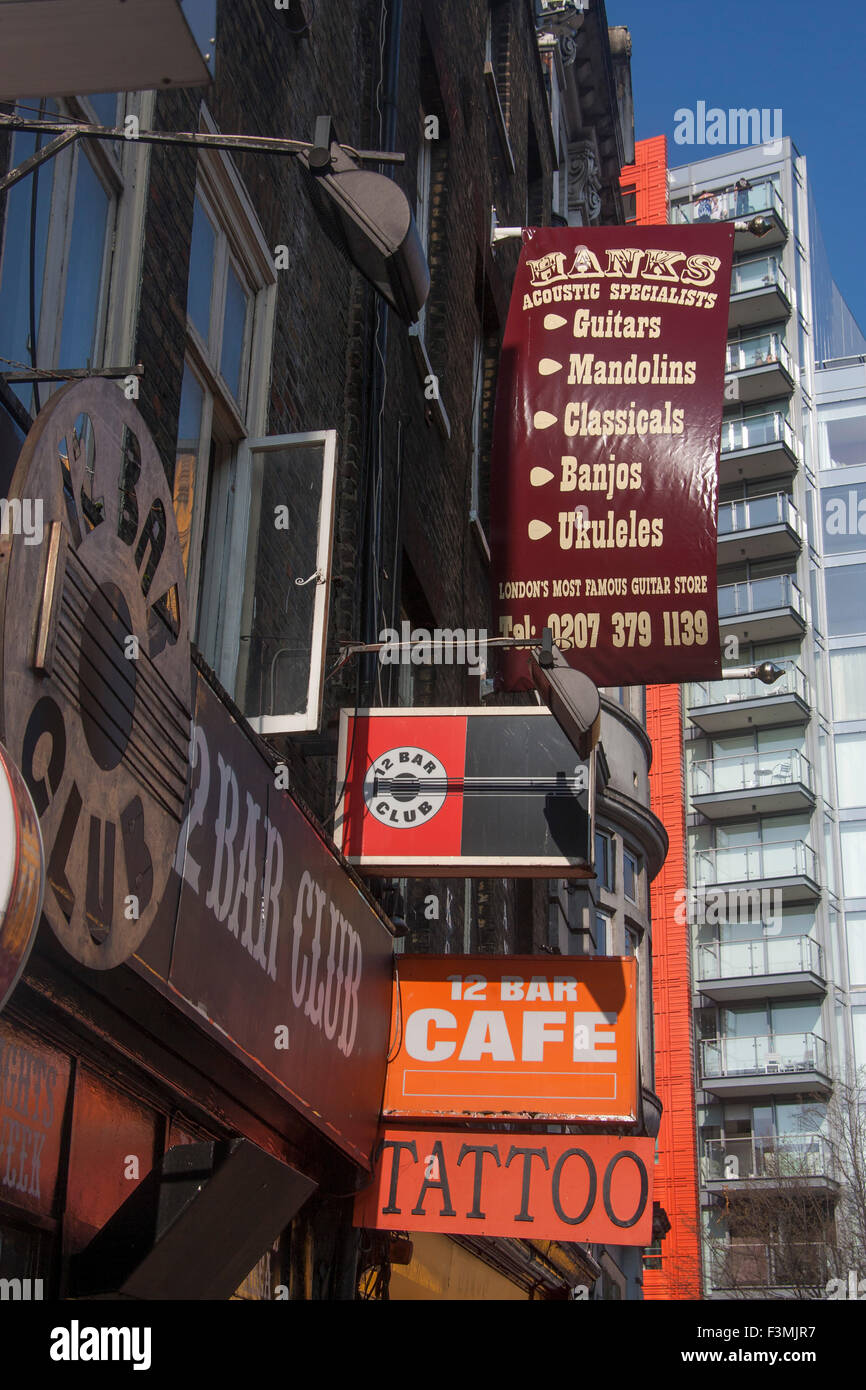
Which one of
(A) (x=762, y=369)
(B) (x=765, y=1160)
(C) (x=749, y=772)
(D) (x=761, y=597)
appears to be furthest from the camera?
(A) (x=762, y=369)

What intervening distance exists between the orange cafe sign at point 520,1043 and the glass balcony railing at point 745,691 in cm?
3532

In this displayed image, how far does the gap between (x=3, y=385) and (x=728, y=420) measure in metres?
44.3

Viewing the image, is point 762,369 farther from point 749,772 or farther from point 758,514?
point 749,772

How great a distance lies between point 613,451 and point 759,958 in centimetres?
3305

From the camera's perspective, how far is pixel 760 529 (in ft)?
144

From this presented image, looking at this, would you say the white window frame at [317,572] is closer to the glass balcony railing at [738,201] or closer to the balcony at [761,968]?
the balcony at [761,968]

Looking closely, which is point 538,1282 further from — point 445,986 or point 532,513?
point 532,513

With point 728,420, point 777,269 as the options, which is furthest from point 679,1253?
point 777,269

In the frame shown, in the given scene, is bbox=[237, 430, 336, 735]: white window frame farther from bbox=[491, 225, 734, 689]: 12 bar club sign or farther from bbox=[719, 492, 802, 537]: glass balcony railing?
bbox=[719, 492, 802, 537]: glass balcony railing

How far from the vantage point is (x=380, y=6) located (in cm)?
1030

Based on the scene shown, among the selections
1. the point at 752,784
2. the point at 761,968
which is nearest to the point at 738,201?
the point at 752,784

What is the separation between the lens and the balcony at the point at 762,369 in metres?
46.1

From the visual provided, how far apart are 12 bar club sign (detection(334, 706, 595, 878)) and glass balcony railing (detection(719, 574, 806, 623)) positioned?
36.7 m
